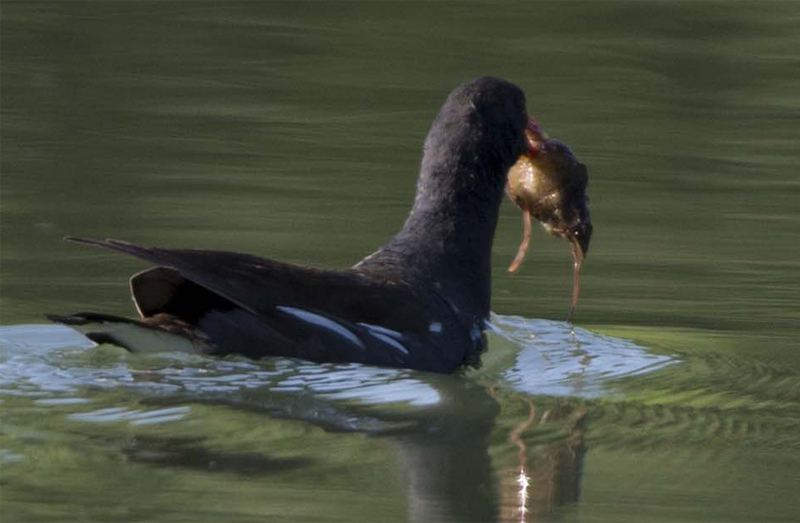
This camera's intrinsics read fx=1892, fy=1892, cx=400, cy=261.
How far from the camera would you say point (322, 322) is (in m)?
5.80

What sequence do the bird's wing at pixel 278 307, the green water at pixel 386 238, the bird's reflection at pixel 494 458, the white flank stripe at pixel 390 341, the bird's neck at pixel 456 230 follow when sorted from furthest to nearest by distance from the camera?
the bird's neck at pixel 456 230
the white flank stripe at pixel 390 341
the bird's wing at pixel 278 307
the green water at pixel 386 238
the bird's reflection at pixel 494 458

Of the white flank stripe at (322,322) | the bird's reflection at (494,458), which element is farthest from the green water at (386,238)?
the white flank stripe at (322,322)

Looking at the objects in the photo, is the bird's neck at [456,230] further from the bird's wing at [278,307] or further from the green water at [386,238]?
the bird's wing at [278,307]

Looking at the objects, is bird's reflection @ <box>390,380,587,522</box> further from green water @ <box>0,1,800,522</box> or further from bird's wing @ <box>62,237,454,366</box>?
bird's wing @ <box>62,237,454,366</box>

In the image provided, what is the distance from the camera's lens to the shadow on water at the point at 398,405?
4871 millimetres

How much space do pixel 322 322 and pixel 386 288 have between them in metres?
0.37

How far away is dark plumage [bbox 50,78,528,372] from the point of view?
18.7ft

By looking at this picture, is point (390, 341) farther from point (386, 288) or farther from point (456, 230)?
point (456, 230)

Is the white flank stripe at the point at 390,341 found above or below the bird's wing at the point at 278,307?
below

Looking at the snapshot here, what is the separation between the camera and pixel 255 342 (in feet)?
18.9

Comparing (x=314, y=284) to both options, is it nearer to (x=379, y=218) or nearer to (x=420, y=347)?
(x=420, y=347)

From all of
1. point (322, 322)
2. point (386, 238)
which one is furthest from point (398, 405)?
point (386, 238)

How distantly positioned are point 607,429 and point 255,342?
1097mm

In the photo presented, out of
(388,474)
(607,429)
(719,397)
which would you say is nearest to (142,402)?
(388,474)
